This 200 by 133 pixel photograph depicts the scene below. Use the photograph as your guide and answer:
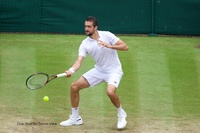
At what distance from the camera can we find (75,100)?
38.1 ft

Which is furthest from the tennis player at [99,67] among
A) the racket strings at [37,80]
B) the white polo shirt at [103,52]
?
the racket strings at [37,80]

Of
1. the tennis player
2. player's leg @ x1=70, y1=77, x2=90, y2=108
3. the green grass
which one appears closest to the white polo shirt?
the tennis player

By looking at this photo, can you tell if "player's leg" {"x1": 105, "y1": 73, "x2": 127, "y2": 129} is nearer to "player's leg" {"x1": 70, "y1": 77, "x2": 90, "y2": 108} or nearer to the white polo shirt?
the white polo shirt

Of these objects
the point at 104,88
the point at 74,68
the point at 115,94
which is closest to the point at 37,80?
the point at 74,68

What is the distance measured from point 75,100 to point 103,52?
1093mm

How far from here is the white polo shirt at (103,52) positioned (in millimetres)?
11539

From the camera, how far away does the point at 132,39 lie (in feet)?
68.9

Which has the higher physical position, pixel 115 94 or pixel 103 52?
pixel 103 52

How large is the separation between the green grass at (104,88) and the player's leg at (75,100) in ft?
0.54

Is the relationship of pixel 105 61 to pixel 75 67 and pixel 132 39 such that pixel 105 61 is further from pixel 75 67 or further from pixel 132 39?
pixel 132 39

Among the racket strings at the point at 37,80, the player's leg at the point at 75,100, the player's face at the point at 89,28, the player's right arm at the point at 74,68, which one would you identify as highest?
the player's face at the point at 89,28

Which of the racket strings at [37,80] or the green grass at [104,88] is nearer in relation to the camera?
the racket strings at [37,80]

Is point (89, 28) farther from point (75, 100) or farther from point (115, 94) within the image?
point (75, 100)

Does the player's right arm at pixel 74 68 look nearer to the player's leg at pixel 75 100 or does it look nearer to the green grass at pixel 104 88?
the player's leg at pixel 75 100
